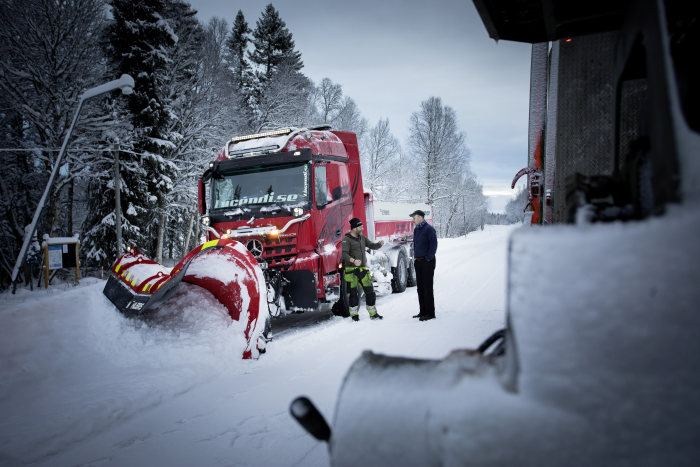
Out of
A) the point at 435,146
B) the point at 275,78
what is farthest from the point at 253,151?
the point at 435,146

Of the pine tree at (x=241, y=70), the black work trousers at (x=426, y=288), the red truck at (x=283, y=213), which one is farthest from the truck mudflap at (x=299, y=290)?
the pine tree at (x=241, y=70)

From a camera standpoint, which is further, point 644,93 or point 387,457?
point 644,93

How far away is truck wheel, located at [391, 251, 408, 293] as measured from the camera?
9109 mm

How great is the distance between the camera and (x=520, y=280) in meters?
0.78

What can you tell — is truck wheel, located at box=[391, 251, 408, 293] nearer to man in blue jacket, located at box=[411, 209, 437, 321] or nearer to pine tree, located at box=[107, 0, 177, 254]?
man in blue jacket, located at box=[411, 209, 437, 321]

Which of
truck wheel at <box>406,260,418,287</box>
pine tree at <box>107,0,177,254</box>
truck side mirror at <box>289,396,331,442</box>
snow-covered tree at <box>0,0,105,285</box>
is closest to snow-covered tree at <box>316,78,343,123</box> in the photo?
pine tree at <box>107,0,177,254</box>

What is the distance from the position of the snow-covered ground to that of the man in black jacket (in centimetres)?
89

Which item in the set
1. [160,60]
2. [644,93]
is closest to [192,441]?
[644,93]

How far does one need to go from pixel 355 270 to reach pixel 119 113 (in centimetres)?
1620

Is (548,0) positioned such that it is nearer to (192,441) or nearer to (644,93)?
(644,93)

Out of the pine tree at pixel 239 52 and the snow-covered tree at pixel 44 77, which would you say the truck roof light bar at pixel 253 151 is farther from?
the pine tree at pixel 239 52

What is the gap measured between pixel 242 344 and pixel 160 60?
18265mm

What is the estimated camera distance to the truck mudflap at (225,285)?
165 inches

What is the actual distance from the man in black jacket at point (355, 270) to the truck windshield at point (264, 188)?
1056mm
